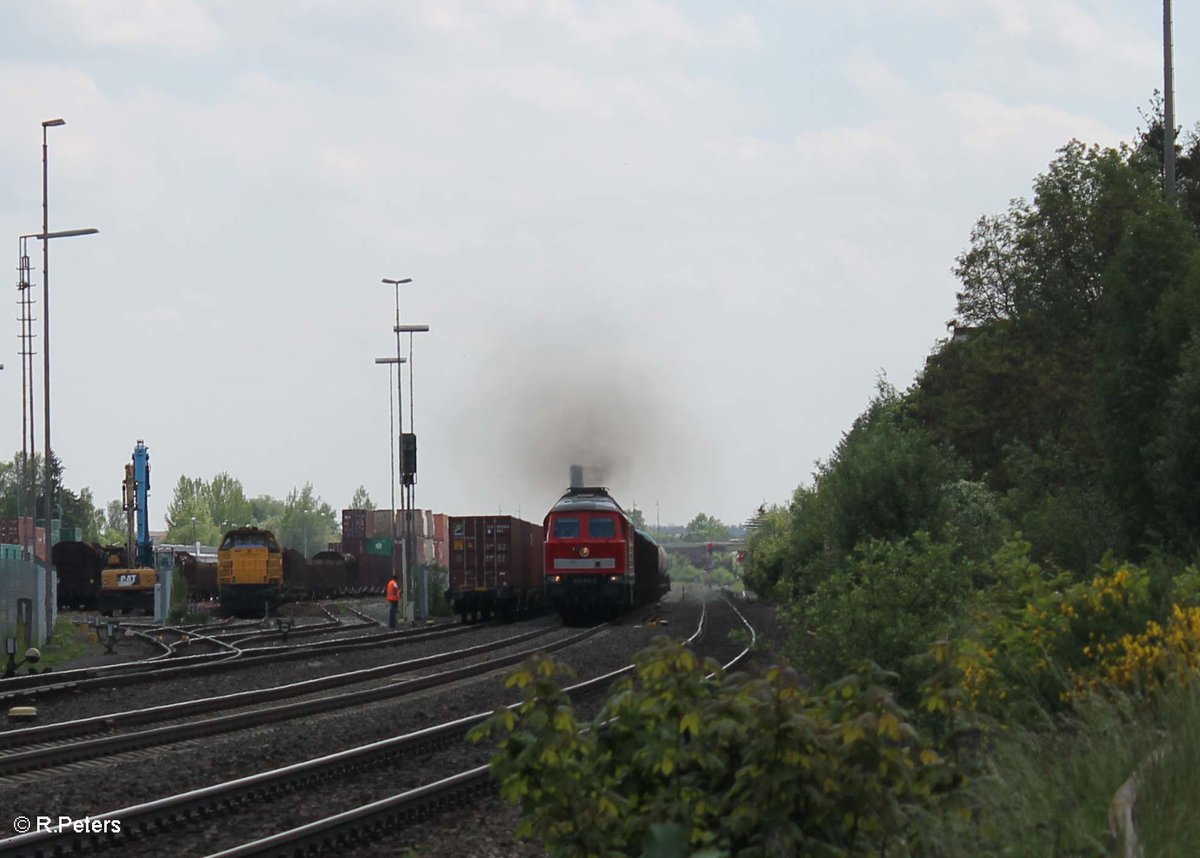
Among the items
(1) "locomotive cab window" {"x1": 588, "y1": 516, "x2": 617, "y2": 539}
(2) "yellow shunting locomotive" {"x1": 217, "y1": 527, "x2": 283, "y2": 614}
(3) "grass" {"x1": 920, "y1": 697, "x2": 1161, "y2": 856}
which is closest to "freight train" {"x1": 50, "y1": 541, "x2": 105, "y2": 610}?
(2) "yellow shunting locomotive" {"x1": 217, "y1": 527, "x2": 283, "y2": 614}

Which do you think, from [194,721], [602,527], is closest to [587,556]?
[602,527]

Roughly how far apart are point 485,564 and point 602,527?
641 centimetres

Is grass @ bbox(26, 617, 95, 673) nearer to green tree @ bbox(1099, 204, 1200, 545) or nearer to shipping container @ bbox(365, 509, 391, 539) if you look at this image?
green tree @ bbox(1099, 204, 1200, 545)

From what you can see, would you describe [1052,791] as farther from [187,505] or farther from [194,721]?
[187,505]

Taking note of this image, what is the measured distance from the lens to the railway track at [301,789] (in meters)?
9.35

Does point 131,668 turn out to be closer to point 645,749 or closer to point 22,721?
point 22,721

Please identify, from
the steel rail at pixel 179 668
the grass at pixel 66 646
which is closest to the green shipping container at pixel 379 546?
the grass at pixel 66 646

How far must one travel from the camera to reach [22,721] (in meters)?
17.4

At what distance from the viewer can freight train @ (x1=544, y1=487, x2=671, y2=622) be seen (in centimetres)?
3922

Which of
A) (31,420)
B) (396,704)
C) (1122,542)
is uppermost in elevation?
(31,420)

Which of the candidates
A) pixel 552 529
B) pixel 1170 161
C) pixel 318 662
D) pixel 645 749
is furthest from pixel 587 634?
pixel 645 749

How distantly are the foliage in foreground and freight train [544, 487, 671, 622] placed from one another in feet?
107

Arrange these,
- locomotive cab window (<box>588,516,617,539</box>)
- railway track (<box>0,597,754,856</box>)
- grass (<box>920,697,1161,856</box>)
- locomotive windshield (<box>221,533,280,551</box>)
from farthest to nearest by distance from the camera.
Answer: locomotive windshield (<box>221,533,280,551</box>)
locomotive cab window (<box>588,516,617,539</box>)
railway track (<box>0,597,754,856</box>)
grass (<box>920,697,1161,856</box>)

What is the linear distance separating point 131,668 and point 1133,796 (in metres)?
22.2
